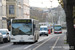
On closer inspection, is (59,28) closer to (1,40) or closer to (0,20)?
(0,20)

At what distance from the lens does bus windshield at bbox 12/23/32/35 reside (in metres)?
28.9

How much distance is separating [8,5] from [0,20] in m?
5.27

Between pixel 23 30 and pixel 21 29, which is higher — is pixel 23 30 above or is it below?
below

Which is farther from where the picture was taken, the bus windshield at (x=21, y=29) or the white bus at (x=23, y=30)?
the bus windshield at (x=21, y=29)

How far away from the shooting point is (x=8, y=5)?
62688mm

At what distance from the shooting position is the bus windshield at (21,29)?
1137 inches

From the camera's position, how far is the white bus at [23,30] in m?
28.7

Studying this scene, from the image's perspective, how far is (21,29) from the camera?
29.1 meters

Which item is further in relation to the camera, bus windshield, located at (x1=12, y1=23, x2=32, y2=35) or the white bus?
bus windshield, located at (x1=12, y1=23, x2=32, y2=35)

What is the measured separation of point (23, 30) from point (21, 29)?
0.24 m

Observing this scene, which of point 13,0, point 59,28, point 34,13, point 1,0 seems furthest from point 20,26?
point 34,13

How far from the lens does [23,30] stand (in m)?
29.0

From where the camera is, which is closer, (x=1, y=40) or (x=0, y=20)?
(x=1, y=40)

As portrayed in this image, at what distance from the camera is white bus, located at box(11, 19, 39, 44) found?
28688 mm
